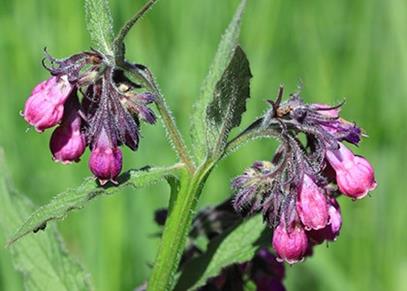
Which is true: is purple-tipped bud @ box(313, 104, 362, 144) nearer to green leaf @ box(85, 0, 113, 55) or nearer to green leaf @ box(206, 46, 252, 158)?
green leaf @ box(206, 46, 252, 158)

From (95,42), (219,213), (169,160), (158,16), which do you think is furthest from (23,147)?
(95,42)

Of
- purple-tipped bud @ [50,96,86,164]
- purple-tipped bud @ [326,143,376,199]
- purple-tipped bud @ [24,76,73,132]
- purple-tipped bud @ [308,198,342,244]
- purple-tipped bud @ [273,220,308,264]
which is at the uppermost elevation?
purple-tipped bud @ [24,76,73,132]

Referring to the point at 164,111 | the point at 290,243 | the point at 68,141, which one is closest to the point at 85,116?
the point at 68,141

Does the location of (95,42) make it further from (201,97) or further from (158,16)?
(158,16)

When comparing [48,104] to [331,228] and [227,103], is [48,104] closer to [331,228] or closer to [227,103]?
[227,103]

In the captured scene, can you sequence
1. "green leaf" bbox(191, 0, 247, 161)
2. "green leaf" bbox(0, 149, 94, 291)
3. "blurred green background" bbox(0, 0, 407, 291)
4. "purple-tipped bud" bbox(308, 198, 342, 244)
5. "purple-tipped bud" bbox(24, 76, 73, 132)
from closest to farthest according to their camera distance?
"purple-tipped bud" bbox(24, 76, 73, 132), "purple-tipped bud" bbox(308, 198, 342, 244), "green leaf" bbox(191, 0, 247, 161), "green leaf" bbox(0, 149, 94, 291), "blurred green background" bbox(0, 0, 407, 291)

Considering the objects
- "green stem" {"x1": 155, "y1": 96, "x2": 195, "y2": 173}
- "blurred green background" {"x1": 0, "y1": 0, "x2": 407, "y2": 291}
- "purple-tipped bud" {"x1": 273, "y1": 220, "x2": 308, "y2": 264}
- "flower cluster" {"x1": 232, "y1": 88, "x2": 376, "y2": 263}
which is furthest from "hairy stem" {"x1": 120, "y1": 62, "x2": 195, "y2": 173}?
"blurred green background" {"x1": 0, "y1": 0, "x2": 407, "y2": 291}
